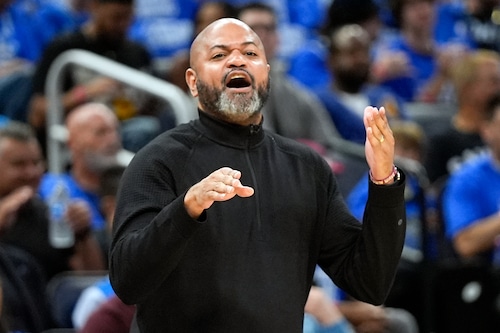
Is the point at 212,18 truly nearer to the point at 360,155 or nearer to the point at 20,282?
the point at 360,155

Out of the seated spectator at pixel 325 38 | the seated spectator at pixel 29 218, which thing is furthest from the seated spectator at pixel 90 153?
the seated spectator at pixel 325 38

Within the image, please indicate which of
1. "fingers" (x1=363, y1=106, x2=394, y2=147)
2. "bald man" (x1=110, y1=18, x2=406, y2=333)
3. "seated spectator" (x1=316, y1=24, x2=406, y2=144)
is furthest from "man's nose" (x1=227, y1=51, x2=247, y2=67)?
"seated spectator" (x1=316, y1=24, x2=406, y2=144)

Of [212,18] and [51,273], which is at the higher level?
[212,18]

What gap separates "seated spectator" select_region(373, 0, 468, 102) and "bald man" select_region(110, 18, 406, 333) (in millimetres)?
5384

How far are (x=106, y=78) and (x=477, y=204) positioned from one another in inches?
89.9

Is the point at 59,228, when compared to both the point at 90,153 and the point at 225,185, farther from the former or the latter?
the point at 225,185

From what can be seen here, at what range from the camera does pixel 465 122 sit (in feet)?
25.3

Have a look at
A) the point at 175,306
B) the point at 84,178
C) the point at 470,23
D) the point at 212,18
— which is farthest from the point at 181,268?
the point at 470,23

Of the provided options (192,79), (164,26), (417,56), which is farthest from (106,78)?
(192,79)

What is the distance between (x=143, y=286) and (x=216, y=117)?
59cm

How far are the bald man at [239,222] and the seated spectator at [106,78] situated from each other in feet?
11.0

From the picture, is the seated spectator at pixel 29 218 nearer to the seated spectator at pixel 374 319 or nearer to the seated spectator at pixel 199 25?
the seated spectator at pixel 374 319

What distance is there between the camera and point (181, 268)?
3301 mm

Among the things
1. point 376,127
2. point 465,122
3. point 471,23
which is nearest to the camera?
point 376,127
